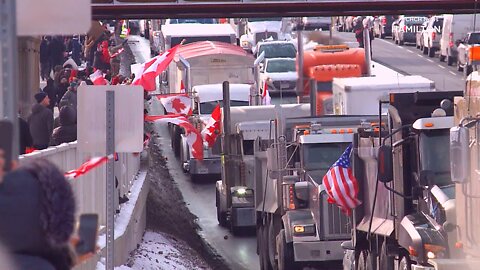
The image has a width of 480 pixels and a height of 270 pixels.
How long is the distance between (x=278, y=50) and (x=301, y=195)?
34740mm

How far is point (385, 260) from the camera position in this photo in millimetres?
13953

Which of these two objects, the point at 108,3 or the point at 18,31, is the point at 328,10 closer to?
the point at 108,3

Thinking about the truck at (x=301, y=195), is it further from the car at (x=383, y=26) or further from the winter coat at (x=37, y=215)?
the car at (x=383, y=26)

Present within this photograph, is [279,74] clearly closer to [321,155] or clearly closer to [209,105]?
[209,105]

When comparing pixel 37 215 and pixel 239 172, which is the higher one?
pixel 37 215

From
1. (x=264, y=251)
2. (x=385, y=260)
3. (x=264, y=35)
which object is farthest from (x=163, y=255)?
(x=264, y=35)

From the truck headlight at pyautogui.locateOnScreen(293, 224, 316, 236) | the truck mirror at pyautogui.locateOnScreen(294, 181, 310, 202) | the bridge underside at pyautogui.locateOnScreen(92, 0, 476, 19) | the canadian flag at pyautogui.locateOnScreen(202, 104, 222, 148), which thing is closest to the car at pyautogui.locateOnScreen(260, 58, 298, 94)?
the canadian flag at pyautogui.locateOnScreen(202, 104, 222, 148)

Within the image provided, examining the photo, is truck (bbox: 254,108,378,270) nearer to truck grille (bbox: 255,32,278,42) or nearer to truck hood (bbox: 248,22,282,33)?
truck grille (bbox: 255,32,278,42)

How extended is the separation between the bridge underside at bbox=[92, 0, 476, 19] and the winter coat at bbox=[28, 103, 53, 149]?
9.58 m

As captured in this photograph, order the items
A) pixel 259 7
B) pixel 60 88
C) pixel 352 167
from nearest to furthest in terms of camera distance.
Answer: pixel 352 167
pixel 60 88
pixel 259 7

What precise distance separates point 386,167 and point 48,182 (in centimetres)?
826

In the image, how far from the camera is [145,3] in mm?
26031

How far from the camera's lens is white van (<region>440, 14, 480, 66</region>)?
50875 millimetres

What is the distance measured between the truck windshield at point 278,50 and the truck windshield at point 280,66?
6.05 feet
